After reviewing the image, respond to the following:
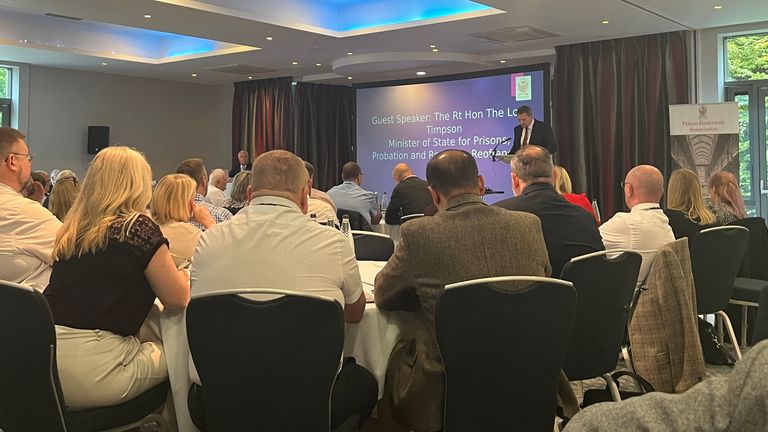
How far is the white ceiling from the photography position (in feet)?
24.3

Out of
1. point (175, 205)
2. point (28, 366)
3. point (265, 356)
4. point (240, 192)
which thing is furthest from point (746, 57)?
point (28, 366)

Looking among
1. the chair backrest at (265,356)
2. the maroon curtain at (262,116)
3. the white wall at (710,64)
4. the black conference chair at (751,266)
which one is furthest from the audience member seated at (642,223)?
the maroon curtain at (262,116)

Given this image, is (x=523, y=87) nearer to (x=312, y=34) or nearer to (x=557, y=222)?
(x=312, y=34)

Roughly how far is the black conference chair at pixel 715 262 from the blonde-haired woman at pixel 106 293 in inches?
111

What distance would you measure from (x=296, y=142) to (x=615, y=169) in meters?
5.85

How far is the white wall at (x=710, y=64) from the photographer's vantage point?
28.1 ft

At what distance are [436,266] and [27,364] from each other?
131 cm

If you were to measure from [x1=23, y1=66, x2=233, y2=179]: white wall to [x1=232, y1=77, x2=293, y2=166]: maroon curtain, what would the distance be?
56 cm

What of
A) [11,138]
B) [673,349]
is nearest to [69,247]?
[11,138]

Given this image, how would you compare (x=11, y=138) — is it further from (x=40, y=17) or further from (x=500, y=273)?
(x=40, y=17)

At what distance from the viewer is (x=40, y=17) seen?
9758 millimetres

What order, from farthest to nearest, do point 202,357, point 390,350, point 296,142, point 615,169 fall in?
1. point 296,142
2. point 615,169
3. point 390,350
4. point 202,357

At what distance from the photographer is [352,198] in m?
7.68

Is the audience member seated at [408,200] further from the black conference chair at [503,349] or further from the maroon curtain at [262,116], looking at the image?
the maroon curtain at [262,116]
